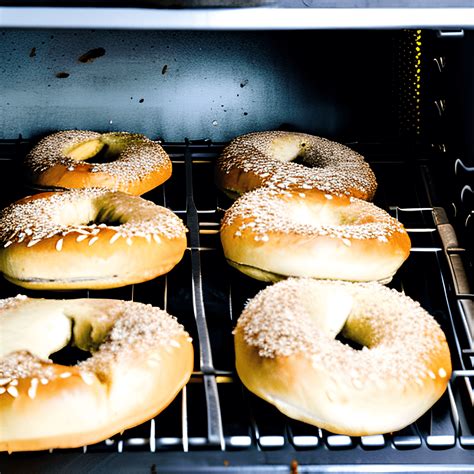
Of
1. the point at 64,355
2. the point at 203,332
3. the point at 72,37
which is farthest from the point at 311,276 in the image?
the point at 72,37

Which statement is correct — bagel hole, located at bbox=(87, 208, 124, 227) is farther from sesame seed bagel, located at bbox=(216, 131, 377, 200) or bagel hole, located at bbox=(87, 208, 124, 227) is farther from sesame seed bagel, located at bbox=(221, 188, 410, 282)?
sesame seed bagel, located at bbox=(216, 131, 377, 200)

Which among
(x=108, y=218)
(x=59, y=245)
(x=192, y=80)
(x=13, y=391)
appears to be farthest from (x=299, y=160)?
(x=13, y=391)

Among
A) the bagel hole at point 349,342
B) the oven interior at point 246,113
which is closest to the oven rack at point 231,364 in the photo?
the oven interior at point 246,113

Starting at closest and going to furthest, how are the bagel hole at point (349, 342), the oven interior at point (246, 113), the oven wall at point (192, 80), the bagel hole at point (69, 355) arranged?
the bagel hole at point (69, 355), the bagel hole at point (349, 342), the oven interior at point (246, 113), the oven wall at point (192, 80)

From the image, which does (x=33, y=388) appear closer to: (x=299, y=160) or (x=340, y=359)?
(x=340, y=359)

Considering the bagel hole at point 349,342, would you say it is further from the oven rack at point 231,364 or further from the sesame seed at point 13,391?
the sesame seed at point 13,391

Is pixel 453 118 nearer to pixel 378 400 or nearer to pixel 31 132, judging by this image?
pixel 378 400
